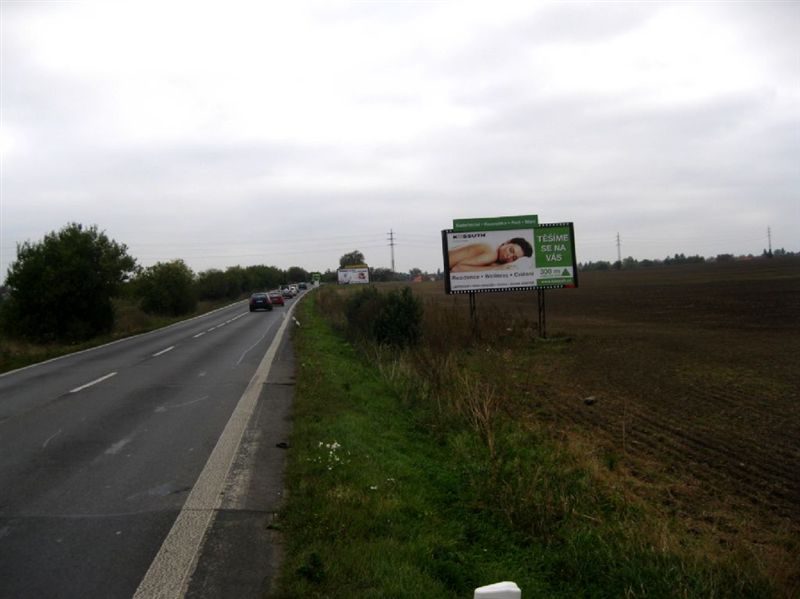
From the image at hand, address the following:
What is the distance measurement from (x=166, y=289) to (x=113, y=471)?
48174 millimetres

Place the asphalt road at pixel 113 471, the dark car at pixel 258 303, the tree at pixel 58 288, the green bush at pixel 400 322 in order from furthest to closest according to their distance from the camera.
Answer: the dark car at pixel 258 303 → the tree at pixel 58 288 → the green bush at pixel 400 322 → the asphalt road at pixel 113 471

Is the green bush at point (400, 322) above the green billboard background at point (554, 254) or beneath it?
beneath

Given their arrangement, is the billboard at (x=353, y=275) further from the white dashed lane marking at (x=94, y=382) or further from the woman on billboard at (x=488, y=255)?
the white dashed lane marking at (x=94, y=382)

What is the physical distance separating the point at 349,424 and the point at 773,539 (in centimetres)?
505

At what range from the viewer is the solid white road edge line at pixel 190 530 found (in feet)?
14.5

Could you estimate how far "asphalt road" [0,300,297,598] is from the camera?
4.75 m

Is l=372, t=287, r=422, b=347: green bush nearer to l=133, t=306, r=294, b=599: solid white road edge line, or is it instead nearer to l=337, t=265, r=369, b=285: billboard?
l=133, t=306, r=294, b=599: solid white road edge line

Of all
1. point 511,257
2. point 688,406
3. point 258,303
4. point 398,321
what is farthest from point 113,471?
point 258,303

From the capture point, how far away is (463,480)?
23.5ft

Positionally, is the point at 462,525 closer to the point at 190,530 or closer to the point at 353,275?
the point at 190,530

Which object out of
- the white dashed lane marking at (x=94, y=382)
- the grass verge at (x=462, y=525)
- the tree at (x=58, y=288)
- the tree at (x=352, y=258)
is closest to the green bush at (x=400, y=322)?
the white dashed lane marking at (x=94, y=382)

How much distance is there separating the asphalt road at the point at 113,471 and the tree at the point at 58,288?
781 inches

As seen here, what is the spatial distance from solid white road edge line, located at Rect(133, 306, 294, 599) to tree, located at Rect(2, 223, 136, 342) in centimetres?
2812

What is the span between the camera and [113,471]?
7293mm
